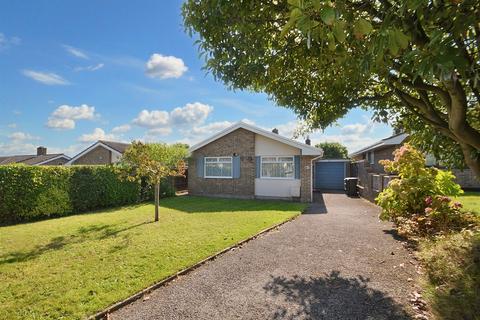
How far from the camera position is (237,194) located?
18359mm

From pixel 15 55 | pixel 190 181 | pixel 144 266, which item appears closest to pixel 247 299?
pixel 144 266

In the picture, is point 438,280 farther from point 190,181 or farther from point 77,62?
point 190,181

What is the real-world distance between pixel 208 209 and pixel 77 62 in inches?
329

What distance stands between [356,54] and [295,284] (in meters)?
3.77

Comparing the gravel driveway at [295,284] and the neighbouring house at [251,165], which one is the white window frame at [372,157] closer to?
the neighbouring house at [251,165]

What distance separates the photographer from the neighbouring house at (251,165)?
16.7m

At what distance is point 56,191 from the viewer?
12.4 meters

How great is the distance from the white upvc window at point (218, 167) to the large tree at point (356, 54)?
1192 centimetres

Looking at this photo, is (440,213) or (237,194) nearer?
(440,213)

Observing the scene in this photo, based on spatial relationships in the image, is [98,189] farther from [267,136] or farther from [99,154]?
[99,154]

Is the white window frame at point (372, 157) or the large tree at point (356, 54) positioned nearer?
the large tree at point (356, 54)

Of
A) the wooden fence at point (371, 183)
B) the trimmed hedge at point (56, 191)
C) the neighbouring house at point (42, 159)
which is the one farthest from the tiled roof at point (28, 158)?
the wooden fence at point (371, 183)

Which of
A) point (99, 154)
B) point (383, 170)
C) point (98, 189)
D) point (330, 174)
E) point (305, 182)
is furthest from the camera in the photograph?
point (330, 174)

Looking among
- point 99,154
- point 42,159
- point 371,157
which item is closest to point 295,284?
point 371,157
